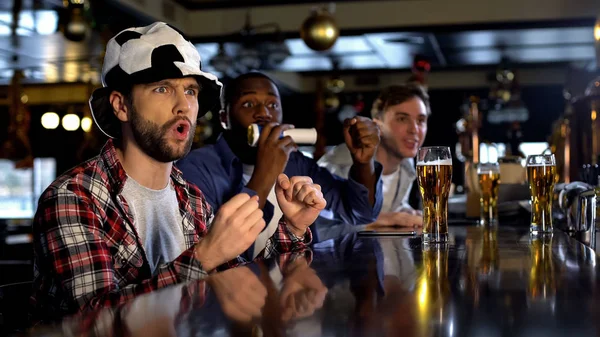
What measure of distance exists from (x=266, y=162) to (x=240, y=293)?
152cm

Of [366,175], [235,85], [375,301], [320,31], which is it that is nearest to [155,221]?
[375,301]

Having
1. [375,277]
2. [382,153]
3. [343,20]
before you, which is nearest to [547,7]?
[343,20]

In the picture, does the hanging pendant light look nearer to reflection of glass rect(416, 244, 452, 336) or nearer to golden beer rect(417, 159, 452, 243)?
→ golden beer rect(417, 159, 452, 243)

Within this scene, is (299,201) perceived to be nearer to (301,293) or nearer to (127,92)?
(127,92)

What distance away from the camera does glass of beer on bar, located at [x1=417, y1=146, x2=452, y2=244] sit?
170cm

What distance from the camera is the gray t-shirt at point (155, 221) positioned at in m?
1.60

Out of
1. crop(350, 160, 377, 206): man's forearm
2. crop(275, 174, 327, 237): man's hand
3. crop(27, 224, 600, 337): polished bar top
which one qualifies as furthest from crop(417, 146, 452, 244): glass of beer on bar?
crop(350, 160, 377, 206): man's forearm

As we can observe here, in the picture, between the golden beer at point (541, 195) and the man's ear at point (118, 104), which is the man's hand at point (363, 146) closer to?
the golden beer at point (541, 195)

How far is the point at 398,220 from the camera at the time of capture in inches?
103

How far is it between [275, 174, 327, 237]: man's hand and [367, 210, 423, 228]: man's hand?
0.89m

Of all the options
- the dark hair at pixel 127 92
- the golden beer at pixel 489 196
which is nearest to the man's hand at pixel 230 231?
the dark hair at pixel 127 92

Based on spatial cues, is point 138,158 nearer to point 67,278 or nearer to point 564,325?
point 67,278

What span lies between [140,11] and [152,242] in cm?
603

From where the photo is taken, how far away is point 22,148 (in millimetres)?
10508
